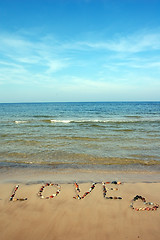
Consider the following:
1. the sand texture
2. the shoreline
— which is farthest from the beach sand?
the shoreline

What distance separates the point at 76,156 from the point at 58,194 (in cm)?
495

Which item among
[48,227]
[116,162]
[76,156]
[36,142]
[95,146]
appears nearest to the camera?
[48,227]

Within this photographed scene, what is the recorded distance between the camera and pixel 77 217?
5.11 m

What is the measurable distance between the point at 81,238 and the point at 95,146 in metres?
9.42

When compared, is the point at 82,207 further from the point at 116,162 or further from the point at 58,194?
the point at 116,162

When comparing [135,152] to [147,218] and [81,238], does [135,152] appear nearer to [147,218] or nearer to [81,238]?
[147,218]

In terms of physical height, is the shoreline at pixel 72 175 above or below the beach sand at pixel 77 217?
below

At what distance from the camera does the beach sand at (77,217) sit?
14.7 ft

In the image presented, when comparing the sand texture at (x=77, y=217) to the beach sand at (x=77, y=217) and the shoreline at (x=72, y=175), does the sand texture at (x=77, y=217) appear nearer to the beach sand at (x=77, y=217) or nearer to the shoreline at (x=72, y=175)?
the beach sand at (x=77, y=217)

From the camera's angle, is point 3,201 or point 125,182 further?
point 125,182

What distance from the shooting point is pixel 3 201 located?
5.92 metres

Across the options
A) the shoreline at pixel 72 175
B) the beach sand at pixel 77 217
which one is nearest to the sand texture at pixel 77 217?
the beach sand at pixel 77 217

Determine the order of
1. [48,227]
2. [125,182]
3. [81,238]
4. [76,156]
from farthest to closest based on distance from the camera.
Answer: [76,156]
[125,182]
[48,227]
[81,238]

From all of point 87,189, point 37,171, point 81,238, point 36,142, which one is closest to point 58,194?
point 87,189
